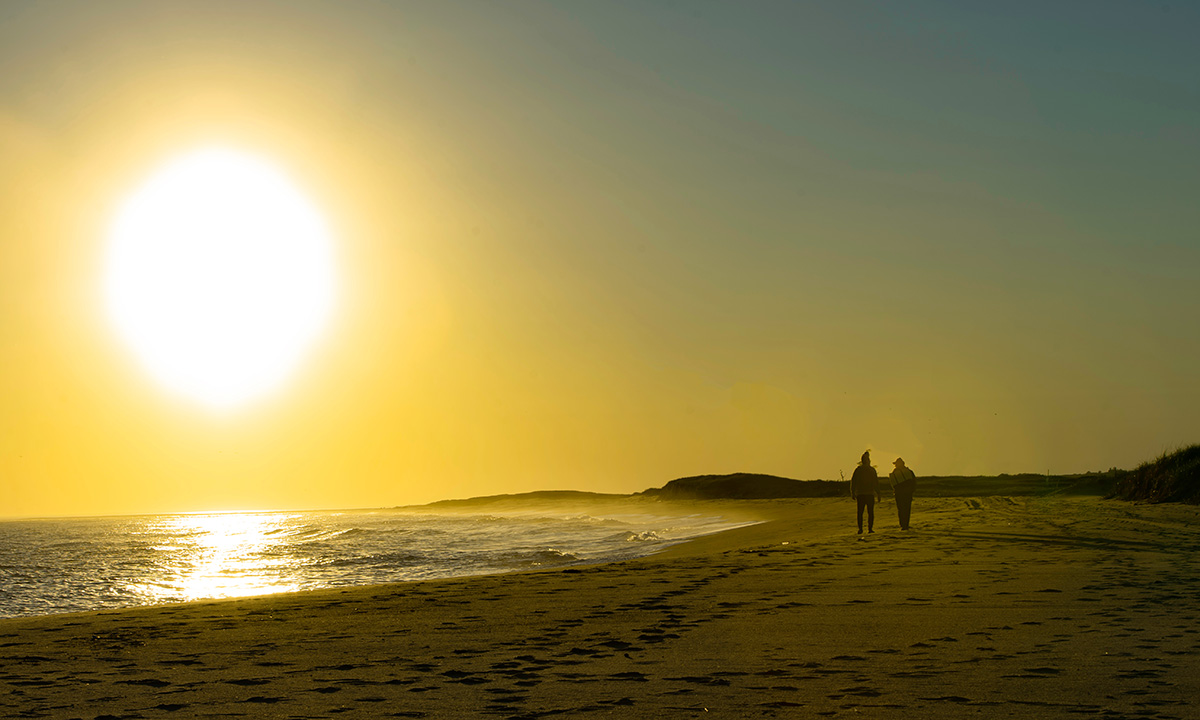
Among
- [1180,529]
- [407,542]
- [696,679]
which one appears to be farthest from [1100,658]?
[407,542]

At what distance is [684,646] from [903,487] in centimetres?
1537

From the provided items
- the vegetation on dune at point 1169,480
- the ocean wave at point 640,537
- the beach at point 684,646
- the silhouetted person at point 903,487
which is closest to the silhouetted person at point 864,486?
the silhouetted person at point 903,487

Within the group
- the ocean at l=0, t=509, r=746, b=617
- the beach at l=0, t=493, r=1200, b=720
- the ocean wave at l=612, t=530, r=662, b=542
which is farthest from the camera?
the ocean wave at l=612, t=530, r=662, b=542

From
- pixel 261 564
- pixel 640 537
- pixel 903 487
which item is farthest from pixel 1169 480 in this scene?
pixel 261 564

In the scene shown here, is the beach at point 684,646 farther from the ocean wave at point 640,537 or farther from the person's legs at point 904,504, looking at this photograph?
the ocean wave at point 640,537

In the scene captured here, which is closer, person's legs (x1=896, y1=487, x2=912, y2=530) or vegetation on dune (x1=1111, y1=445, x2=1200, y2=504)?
person's legs (x1=896, y1=487, x2=912, y2=530)

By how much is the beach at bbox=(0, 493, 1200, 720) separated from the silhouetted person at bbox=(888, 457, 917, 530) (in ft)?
20.3

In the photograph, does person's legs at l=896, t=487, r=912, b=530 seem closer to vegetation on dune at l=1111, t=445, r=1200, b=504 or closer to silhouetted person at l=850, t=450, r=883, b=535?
silhouetted person at l=850, t=450, r=883, b=535

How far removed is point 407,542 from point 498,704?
32166 mm

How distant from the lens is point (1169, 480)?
30.2 metres

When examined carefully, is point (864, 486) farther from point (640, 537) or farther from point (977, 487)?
point (977, 487)

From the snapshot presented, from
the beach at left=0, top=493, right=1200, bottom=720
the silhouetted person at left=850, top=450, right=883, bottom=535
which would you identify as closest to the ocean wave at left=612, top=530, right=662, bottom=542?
the silhouetted person at left=850, top=450, right=883, bottom=535

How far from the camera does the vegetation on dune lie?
95.5 feet

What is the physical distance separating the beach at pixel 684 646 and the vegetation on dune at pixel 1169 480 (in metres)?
15.9
